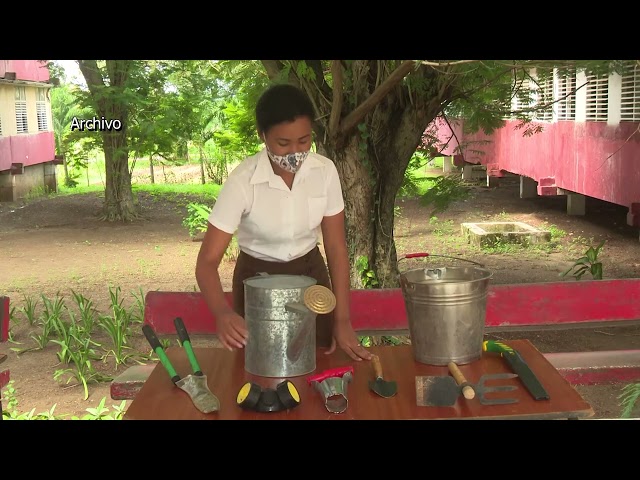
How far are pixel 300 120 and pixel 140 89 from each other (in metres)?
10.8

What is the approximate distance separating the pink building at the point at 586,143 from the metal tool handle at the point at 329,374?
5382 millimetres

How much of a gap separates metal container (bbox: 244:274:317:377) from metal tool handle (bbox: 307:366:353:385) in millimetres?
72

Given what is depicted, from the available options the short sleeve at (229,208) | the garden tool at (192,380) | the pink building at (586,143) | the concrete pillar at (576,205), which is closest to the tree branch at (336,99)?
the pink building at (586,143)

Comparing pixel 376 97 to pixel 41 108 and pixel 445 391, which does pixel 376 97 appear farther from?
A: pixel 41 108

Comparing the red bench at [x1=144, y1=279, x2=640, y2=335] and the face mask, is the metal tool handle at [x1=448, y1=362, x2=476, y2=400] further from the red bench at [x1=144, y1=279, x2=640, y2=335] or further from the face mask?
the red bench at [x1=144, y1=279, x2=640, y2=335]

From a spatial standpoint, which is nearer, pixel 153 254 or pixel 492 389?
pixel 492 389

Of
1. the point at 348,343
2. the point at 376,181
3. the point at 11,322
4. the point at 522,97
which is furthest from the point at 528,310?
the point at 11,322

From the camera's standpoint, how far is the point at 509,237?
1105 cm

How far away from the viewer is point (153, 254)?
11547mm

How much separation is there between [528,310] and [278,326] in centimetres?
212

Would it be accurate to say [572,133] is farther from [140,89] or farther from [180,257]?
[140,89]

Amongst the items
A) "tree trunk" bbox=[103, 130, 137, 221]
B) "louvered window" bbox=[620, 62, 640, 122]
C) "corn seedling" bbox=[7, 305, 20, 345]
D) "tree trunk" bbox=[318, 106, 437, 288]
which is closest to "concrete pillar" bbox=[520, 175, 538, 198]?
"louvered window" bbox=[620, 62, 640, 122]

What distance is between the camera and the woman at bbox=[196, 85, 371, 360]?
2559mm

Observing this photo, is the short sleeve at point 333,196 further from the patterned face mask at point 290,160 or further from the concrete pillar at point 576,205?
the concrete pillar at point 576,205
